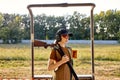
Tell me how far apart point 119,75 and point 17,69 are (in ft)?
10.0

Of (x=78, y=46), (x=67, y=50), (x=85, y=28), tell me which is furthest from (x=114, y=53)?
(x=67, y=50)

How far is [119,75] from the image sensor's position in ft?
25.7

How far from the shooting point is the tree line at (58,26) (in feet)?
27.3

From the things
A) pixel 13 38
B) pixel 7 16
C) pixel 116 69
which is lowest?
pixel 116 69

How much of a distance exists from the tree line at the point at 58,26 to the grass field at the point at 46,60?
0.42m

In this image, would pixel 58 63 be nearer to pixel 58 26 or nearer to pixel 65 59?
pixel 65 59

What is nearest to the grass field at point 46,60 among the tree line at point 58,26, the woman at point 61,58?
the tree line at point 58,26

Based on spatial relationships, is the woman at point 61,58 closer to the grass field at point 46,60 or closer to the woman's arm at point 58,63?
the woman's arm at point 58,63

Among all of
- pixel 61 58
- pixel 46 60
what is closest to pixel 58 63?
pixel 61 58

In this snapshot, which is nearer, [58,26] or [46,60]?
[58,26]

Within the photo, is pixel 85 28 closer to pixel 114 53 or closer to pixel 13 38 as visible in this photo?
pixel 114 53

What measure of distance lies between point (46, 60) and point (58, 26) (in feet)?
4.55

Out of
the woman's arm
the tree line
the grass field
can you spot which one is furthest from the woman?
the tree line

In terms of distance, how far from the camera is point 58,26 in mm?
8219
